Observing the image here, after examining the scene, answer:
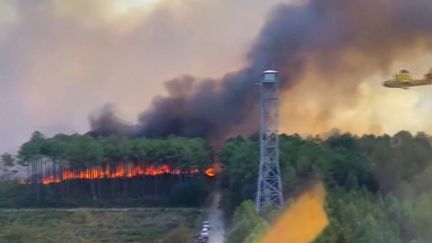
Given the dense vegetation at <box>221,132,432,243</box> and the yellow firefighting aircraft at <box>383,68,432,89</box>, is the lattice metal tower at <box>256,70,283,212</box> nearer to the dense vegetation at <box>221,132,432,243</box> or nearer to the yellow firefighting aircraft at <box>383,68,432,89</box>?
the dense vegetation at <box>221,132,432,243</box>

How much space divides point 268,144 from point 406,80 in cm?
582

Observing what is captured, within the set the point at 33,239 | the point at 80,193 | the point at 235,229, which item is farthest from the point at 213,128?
the point at 235,229

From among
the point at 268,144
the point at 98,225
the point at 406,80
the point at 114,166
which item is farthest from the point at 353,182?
the point at 114,166

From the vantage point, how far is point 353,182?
19.5 metres

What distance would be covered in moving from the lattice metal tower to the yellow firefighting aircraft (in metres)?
5.56

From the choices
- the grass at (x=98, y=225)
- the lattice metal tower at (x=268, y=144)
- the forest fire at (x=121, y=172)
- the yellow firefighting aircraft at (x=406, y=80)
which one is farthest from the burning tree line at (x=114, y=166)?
the lattice metal tower at (x=268, y=144)

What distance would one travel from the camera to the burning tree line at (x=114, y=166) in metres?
23.9

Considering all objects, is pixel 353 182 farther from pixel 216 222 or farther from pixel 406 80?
pixel 406 80

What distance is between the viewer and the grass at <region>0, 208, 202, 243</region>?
17253 mm

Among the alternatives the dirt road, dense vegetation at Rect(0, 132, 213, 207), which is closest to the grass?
the dirt road

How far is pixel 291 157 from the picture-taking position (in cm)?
2108

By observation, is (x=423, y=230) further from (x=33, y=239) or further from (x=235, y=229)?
(x=33, y=239)

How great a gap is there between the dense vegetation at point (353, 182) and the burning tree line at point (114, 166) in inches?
43.1

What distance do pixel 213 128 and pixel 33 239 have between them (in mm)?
11041
